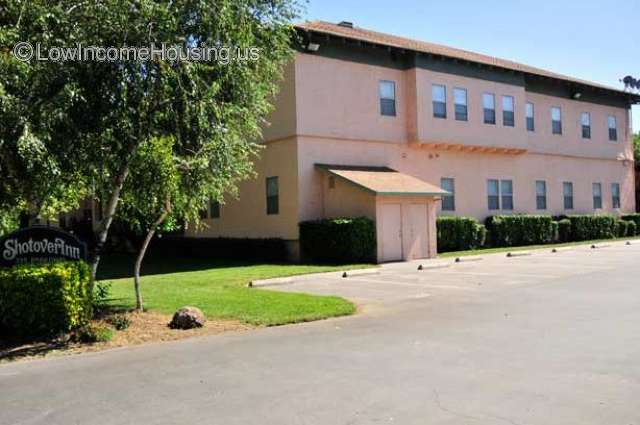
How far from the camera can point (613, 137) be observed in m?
37.4

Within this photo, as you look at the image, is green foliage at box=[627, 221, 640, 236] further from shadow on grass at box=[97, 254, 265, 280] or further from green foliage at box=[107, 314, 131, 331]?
green foliage at box=[107, 314, 131, 331]

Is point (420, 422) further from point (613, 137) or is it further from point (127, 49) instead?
point (613, 137)

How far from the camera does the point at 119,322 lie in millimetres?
9914

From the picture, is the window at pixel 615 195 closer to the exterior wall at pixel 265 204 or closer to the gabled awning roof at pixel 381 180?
the gabled awning roof at pixel 381 180

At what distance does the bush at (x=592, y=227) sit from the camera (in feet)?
106

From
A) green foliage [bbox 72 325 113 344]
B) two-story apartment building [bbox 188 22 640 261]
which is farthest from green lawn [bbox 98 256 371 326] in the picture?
two-story apartment building [bbox 188 22 640 261]

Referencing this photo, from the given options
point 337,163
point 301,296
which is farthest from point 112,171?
point 337,163

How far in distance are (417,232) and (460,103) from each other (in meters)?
7.55

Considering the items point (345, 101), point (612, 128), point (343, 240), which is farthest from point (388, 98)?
point (612, 128)

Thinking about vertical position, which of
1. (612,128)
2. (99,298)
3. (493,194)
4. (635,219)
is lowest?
(99,298)

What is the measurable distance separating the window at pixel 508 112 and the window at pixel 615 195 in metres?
11.0

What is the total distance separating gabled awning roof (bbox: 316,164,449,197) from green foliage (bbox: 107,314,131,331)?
42.5 ft

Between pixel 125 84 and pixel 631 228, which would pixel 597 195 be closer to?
pixel 631 228

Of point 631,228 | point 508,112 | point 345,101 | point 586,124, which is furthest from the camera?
point 631,228
